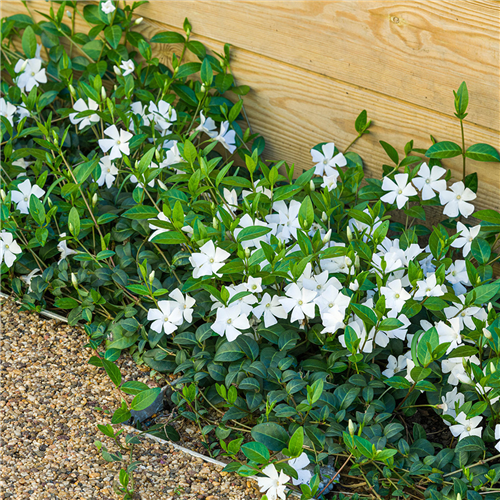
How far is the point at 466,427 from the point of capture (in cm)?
132

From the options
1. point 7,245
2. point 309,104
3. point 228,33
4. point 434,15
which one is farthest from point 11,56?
point 434,15

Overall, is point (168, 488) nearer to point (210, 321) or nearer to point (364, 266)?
point (210, 321)

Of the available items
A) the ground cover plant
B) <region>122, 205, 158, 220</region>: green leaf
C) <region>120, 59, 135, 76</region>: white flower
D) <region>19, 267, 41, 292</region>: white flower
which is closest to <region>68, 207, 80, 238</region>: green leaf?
the ground cover plant

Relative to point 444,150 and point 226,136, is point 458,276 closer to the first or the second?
point 444,150

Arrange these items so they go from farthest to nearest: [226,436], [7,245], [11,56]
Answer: [11,56], [7,245], [226,436]

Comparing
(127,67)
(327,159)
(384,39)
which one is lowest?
(327,159)

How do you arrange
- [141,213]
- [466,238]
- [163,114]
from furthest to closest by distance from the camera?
[163,114] < [466,238] < [141,213]

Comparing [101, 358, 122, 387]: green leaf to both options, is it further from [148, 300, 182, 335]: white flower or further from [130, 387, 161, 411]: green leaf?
[148, 300, 182, 335]: white flower

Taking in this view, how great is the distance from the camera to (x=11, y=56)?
2400mm

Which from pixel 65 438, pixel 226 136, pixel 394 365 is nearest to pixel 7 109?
pixel 226 136

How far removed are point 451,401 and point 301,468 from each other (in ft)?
1.37

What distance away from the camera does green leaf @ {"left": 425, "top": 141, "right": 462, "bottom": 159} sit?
1777mm

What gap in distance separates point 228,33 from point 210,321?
1.19 m

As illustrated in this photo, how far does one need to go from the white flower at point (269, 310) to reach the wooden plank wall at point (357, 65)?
822 mm
